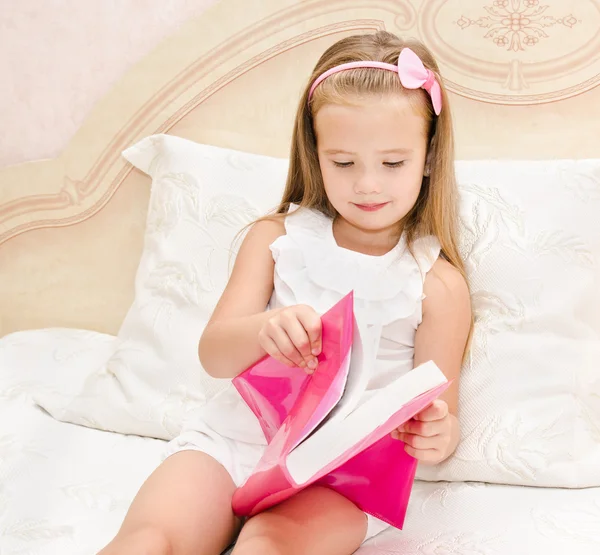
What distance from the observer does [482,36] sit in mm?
1500

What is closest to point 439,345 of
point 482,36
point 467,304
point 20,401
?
point 467,304

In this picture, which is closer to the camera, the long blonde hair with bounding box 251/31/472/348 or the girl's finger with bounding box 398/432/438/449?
the girl's finger with bounding box 398/432/438/449

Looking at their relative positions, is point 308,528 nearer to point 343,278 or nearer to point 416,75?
point 343,278

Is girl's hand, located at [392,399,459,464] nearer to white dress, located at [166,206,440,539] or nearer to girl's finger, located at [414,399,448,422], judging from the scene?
girl's finger, located at [414,399,448,422]

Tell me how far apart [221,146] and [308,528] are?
883 mm

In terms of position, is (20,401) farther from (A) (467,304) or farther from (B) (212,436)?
(A) (467,304)

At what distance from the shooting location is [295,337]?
93cm

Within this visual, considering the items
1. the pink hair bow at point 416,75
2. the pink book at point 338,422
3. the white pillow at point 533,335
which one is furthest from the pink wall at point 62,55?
the pink book at point 338,422

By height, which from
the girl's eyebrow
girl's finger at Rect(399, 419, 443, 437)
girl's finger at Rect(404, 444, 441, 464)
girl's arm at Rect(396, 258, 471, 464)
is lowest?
girl's finger at Rect(404, 444, 441, 464)

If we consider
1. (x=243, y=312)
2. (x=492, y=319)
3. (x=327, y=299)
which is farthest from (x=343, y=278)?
(x=492, y=319)

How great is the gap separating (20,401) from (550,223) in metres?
0.98

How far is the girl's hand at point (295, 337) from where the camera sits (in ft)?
3.03

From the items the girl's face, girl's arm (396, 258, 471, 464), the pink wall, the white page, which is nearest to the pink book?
the white page

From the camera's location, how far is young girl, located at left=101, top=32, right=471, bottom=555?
1.01 meters
